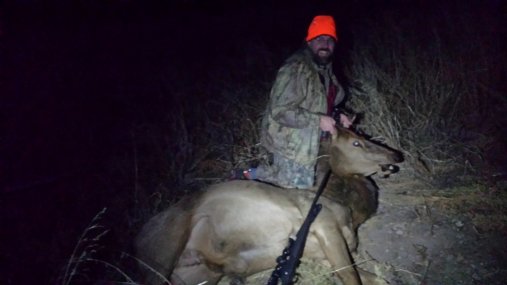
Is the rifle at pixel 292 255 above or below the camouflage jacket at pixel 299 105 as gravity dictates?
below

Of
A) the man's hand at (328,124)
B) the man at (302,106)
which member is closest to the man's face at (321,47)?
the man at (302,106)

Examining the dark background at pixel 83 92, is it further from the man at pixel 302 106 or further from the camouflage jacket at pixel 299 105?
the camouflage jacket at pixel 299 105

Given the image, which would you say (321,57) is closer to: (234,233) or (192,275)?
(234,233)

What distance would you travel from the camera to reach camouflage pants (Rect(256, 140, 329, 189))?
455cm

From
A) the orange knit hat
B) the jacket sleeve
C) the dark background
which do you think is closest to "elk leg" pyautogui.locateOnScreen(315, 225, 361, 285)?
the jacket sleeve

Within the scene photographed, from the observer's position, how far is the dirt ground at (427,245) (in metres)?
3.58

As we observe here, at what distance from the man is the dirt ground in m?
0.85

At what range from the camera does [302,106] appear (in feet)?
15.3

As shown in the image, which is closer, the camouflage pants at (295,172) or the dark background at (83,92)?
the camouflage pants at (295,172)

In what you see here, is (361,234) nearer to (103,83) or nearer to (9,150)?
(9,150)

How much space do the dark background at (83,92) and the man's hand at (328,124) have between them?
222cm

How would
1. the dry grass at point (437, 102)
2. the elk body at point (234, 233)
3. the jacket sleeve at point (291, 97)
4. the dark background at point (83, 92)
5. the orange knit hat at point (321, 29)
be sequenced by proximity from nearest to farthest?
the elk body at point (234, 233) < the jacket sleeve at point (291, 97) < the orange knit hat at point (321, 29) < the dark background at point (83, 92) < the dry grass at point (437, 102)

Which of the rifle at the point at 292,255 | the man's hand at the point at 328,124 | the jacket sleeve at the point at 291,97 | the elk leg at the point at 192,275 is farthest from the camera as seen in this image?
the jacket sleeve at the point at 291,97

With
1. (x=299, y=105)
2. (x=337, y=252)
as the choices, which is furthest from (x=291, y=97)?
(x=337, y=252)
